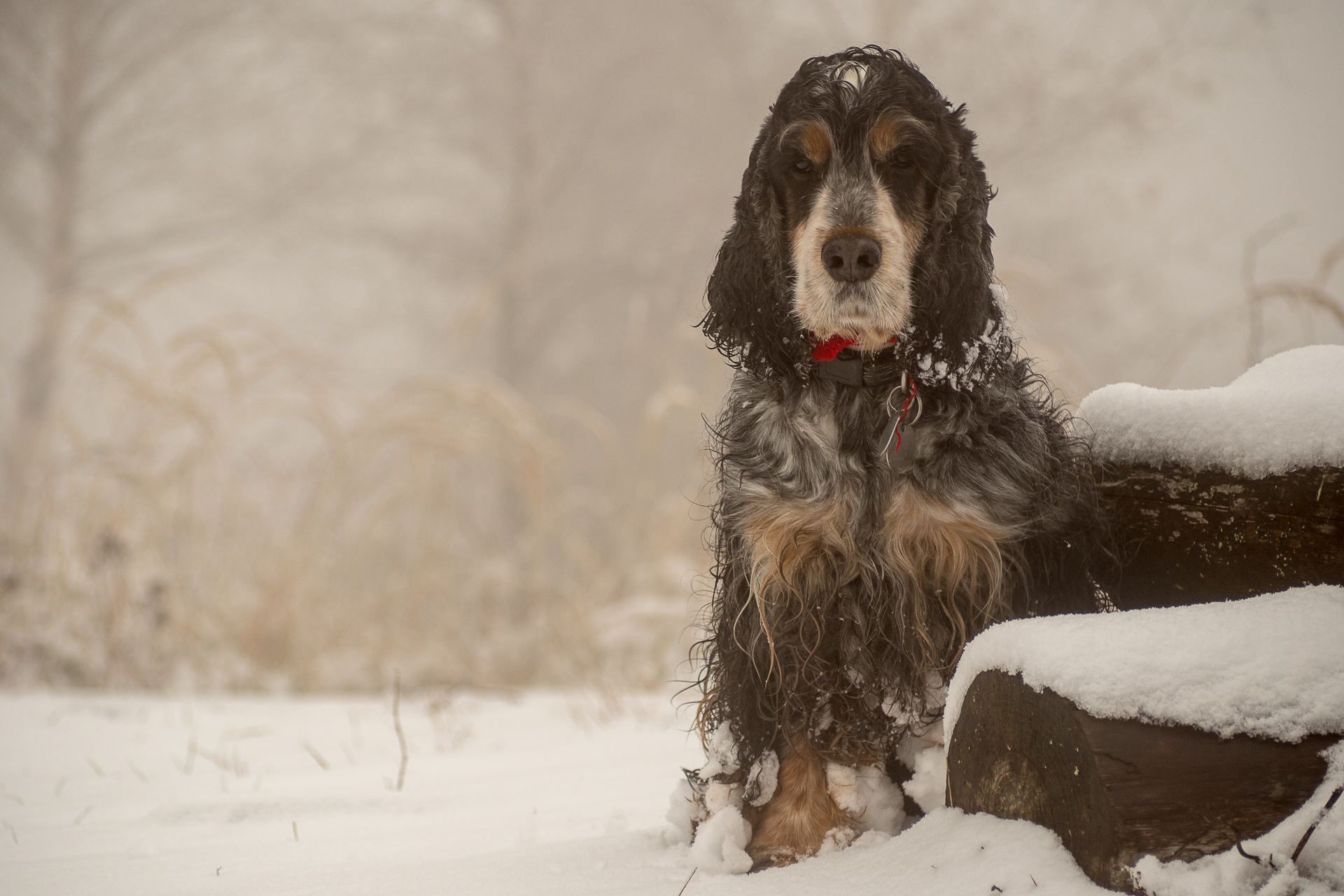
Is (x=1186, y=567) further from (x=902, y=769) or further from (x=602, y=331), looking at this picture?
(x=602, y=331)

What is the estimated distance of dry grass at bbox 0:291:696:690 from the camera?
4.99m

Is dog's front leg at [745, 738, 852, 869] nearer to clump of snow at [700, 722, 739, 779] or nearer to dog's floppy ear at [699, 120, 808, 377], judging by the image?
clump of snow at [700, 722, 739, 779]

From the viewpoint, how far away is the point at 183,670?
5160 mm

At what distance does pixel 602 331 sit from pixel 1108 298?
634cm

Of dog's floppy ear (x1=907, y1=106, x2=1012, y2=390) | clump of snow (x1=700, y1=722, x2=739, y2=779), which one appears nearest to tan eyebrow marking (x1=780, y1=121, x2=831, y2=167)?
dog's floppy ear (x1=907, y1=106, x2=1012, y2=390)

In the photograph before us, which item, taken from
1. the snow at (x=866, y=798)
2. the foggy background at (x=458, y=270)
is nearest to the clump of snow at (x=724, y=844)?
the snow at (x=866, y=798)

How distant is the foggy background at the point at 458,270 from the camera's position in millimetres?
5109

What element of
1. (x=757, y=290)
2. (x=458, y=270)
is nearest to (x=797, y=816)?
(x=757, y=290)

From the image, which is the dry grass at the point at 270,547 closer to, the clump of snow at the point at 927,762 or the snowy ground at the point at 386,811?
the snowy ground at the point at 386,811

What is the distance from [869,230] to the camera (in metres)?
1.67

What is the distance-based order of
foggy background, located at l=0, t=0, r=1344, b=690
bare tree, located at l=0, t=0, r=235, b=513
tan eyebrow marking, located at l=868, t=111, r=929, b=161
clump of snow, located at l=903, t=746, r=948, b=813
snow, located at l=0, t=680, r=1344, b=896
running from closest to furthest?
1. snow, located at l=0, t=680, r=1344, b=896
2. tan eyebrow marking, located at l=868, t=111, r=929, b=161
3. clump of snow, located at l=903, t=746, r=948, b=813
4. foggy background, located at l=0, t=0, r=1344, b=690
5. bare tree, located at l=0, t=0, r=235, b=513

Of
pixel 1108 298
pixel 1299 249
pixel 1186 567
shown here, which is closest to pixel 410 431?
pixel 1186 567

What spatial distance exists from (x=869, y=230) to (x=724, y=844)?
1.19 meters

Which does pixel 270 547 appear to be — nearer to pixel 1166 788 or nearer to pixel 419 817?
pixel 419 817
